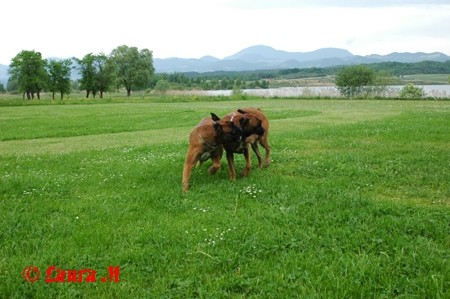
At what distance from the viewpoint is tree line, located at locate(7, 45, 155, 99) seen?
81.8 m

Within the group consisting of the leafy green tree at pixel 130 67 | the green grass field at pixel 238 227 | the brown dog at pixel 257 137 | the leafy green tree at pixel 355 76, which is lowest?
the green grass field at pixel 238 227

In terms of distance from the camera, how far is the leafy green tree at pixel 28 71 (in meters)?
81.1

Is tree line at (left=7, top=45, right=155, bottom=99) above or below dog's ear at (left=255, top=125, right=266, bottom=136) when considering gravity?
above

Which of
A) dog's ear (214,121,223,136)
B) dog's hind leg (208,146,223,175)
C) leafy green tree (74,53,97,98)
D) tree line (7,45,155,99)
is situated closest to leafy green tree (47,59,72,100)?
tree line (7,45,155,99)

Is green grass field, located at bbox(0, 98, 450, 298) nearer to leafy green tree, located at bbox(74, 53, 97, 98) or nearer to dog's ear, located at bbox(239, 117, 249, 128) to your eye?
dog's ear, located at bbox(239, 117, 249, 128)

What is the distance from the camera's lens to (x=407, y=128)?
14.0m

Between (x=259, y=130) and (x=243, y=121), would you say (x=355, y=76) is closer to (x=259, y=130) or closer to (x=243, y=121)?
(x=259, y=130)

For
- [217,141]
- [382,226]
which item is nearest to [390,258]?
[382,226]

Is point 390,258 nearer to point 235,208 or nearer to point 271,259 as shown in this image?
point 271,259

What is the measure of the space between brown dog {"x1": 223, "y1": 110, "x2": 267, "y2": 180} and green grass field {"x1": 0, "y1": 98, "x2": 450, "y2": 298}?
0.42 meters

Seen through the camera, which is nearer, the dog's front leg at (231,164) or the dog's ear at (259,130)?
the dog's front leg at (231,164)

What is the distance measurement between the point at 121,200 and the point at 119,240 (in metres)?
1.82

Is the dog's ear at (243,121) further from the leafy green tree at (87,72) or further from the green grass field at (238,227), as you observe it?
the leafy green tree at (87,72)

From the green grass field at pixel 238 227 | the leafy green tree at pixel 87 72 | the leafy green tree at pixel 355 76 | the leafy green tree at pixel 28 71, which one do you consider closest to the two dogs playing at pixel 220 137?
the green grass field at pixel 238 227
